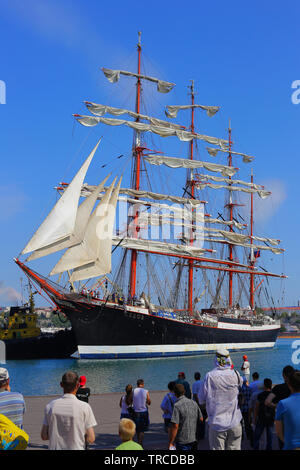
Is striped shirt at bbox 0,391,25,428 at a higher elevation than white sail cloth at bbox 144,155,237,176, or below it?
below

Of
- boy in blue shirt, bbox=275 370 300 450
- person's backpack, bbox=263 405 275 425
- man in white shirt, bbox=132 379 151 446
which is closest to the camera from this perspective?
boy in blue shirt, bbox=275 370 300 450

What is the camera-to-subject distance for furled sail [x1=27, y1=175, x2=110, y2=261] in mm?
40294

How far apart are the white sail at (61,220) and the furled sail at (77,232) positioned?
1.32ft

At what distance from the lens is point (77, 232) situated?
4338cm

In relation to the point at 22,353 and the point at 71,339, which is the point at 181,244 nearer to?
the point at 71,339

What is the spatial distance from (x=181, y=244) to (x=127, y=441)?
55.5 meters

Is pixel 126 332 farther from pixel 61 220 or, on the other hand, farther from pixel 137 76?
pixel 137 76

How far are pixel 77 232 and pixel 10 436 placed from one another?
127ft

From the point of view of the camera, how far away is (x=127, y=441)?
15.1 feet

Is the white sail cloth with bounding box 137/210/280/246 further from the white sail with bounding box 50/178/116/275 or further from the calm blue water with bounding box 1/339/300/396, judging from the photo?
the calm blue water with bounding box 1/339/300/396

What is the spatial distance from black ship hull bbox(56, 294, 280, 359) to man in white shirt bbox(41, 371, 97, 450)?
128ft

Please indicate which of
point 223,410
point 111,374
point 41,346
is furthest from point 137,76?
point 223,410

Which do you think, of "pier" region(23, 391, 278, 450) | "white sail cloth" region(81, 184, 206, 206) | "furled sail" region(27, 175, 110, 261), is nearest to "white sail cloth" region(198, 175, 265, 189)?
"white sail cloth" region(81, 184, 206, 206)

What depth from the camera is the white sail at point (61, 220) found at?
40062mm
